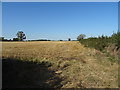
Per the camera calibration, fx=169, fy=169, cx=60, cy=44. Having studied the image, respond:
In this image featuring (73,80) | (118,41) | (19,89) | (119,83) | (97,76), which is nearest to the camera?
(19,89)

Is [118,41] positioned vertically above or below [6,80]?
above

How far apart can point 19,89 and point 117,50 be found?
27.5 feet

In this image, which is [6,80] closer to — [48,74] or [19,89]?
[19,89]

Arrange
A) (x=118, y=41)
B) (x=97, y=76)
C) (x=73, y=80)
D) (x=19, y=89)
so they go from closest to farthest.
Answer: (x=19, y=89) → (x=73, y=80) → (x=97, y=76) → (x=118, y=41)

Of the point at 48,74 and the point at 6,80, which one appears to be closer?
the point at 6,80

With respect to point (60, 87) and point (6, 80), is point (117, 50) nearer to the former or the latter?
point (60, 87)

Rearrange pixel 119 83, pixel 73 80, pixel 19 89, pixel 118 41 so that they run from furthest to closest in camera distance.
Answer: pixel 118 41 → pixel 73 80 → pixel 119 83 → pixel 19 89

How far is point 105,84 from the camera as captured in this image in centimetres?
591

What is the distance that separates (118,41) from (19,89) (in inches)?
335

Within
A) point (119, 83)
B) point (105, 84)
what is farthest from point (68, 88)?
point (119, 83)

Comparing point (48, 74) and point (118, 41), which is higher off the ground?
point (118, 41)

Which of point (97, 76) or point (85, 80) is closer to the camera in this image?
point (85, 80)

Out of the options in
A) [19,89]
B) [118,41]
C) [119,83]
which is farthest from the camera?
[118,41]

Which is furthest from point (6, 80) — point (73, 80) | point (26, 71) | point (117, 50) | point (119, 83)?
point (117, 50)
